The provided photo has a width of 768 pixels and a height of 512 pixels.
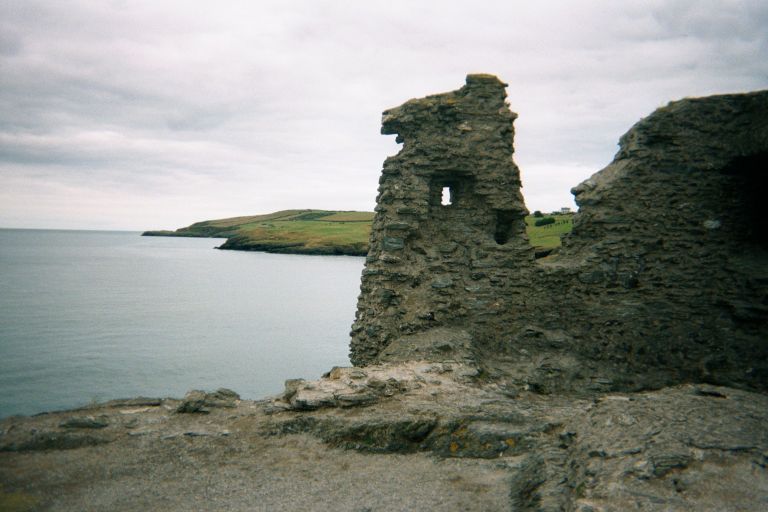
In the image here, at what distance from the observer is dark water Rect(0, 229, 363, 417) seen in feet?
58.5

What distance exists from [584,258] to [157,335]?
68.4 feet

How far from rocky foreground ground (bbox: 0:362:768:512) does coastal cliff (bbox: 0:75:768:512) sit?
0.03 metres

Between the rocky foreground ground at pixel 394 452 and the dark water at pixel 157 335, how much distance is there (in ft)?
10.8

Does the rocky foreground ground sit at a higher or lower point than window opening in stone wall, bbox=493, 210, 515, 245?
lower

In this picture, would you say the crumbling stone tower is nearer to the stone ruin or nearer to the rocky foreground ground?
the stone ruin

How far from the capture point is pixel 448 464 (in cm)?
654

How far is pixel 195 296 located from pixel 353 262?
31953mm

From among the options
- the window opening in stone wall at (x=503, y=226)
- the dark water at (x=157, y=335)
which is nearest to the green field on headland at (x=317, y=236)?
the dark water at (x=157, y=335)

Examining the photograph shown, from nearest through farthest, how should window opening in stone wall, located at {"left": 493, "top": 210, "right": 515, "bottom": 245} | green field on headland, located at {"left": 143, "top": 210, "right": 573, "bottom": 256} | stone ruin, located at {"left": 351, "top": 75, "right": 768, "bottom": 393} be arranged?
stone ruin, located at {"left": 351, "top": 75, "right": 768, "bottom": 393}
window opening in stone wall, located at {"left": 493, "top": 210, "right": 515, "bottom": 245}
green field on headland, located at {"left": 143, "top": 210, "right": 573, "bottom": 256}

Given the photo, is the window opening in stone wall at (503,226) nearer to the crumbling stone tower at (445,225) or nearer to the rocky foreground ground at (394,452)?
the crumbling stone tower at (445,225)

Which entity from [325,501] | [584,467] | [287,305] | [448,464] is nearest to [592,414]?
[584,467]

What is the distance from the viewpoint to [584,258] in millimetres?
10531

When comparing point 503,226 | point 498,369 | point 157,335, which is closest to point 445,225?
point 503,226

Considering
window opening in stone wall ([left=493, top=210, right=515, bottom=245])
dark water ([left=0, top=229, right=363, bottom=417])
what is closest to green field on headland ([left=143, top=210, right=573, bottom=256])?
dark water ([left=0, top=229, right=363, bottom=417])
